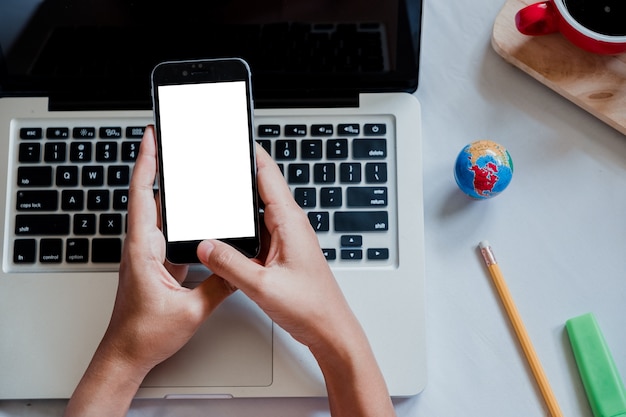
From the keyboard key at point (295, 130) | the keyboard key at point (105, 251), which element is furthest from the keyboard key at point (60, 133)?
the keyboard key at point (295, 130)

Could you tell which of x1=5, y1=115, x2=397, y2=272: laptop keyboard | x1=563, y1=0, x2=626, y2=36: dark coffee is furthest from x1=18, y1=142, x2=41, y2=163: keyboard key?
x1=563, y1=0, x2=626, y2=36: dark coffee

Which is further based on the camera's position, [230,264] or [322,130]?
[322,130]

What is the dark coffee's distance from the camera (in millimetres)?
565

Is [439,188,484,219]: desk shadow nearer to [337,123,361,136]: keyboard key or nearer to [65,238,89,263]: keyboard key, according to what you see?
[337,123,361,136]: keyboard key

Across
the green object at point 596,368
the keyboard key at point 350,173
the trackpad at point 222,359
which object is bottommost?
the green object at point 596,368

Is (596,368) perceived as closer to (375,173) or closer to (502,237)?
(502,237)

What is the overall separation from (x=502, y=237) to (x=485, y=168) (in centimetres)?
8

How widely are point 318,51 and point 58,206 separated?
0.28 metres

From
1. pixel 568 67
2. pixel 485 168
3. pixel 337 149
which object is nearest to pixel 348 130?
pixel 337 149

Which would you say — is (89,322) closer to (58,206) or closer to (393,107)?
(58,206)

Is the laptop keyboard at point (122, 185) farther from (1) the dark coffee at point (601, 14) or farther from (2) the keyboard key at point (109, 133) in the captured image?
(1) the dark coffee at point (601, 14)

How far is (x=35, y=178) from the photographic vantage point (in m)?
0.58

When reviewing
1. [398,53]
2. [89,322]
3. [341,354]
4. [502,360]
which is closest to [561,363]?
[502,360]

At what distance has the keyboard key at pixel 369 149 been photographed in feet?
1.89
